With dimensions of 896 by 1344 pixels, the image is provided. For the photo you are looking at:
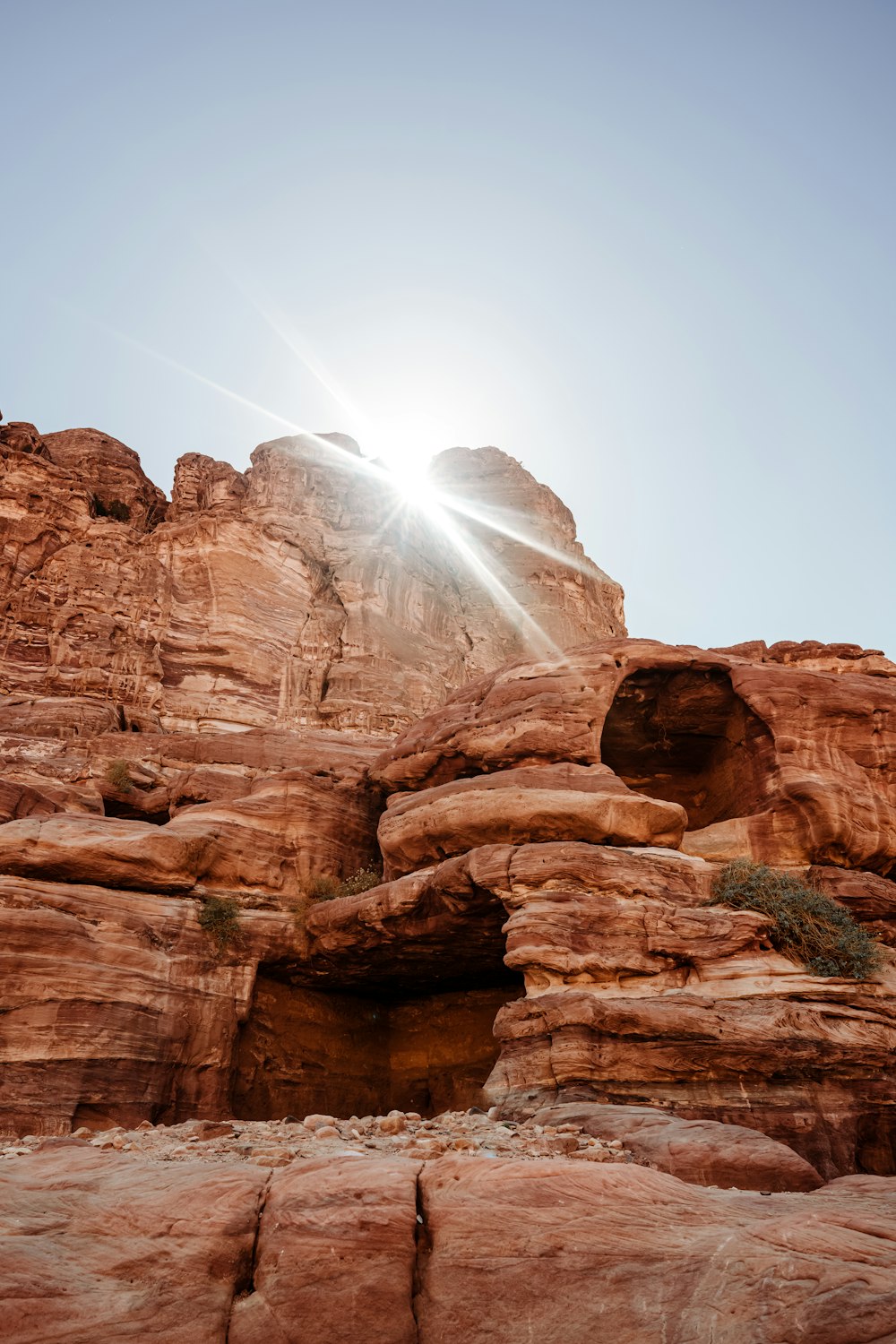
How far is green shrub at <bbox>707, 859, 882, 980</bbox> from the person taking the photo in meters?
13.3

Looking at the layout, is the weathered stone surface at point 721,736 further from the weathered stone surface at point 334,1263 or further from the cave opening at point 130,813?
the weathered stone surface at point 334,1263

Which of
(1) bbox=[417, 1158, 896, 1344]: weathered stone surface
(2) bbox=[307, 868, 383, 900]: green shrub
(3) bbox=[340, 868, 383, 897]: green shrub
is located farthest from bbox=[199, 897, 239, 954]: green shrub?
(1) bbox=[417, 1158, 896, 1344]: weathered stone surface

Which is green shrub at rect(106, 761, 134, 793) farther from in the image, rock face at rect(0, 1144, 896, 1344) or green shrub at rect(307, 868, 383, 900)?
rock face at rect(0, 1144, 896, 1344)

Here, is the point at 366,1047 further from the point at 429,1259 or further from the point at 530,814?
the point at 429,1259

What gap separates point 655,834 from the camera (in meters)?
15.8

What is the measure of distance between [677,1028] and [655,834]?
4.33 meters

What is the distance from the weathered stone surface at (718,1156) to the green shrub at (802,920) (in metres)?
5.23

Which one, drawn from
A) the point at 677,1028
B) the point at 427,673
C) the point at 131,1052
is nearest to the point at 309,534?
the point at 427,673

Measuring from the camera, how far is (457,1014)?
60.4 ft

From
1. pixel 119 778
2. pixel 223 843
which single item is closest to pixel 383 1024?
pixel 223 843

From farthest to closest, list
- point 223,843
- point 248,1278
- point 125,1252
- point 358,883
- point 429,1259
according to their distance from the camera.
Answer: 1. point 358,883
2. point 223,843
3. point 429,1259
4. point 248,1278
5. point 125,1252

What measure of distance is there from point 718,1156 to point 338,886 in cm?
1087

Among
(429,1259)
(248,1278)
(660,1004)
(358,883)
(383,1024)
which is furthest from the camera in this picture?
(383,1024)

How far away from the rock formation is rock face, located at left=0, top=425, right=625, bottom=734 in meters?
1.65
